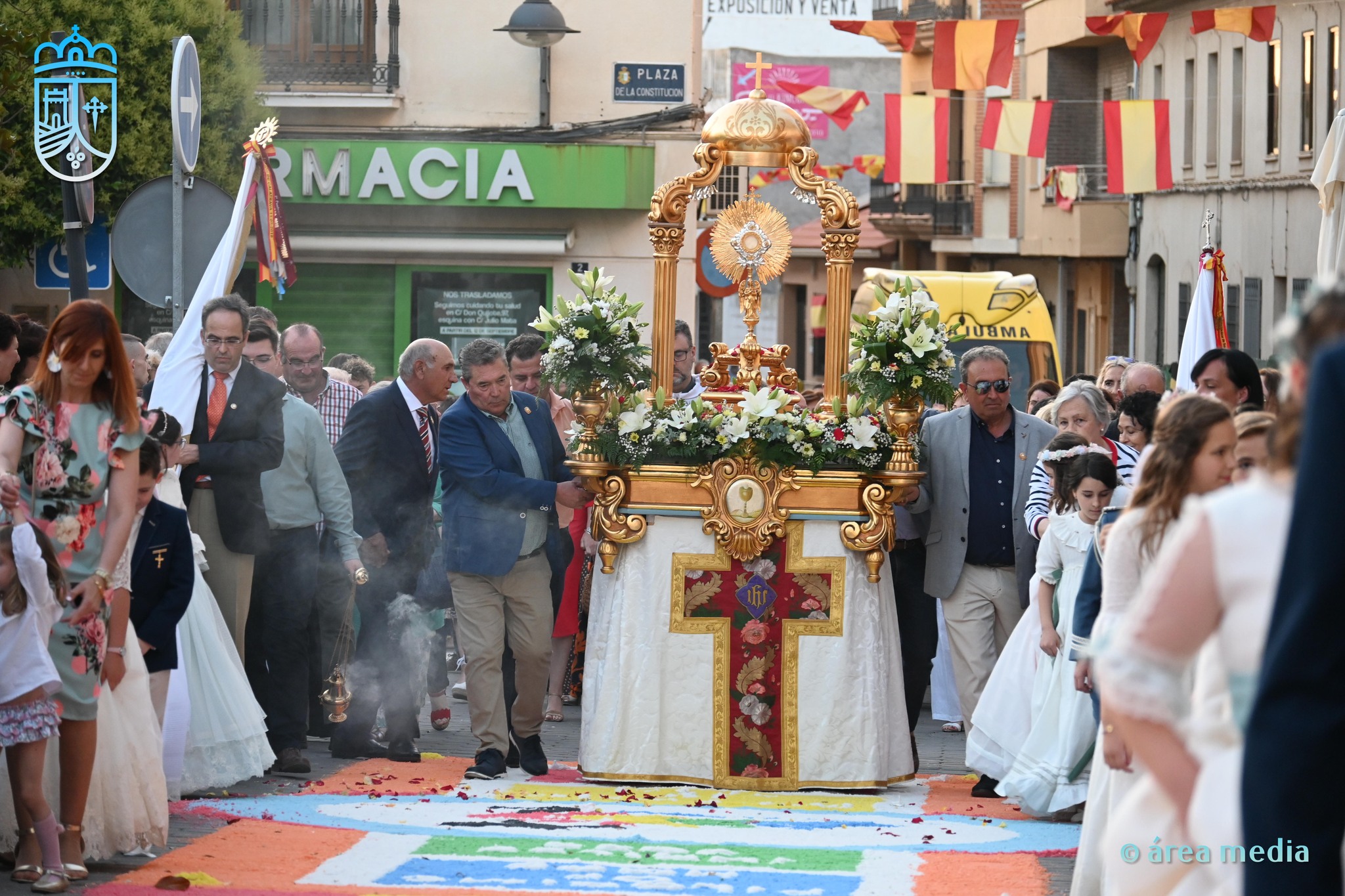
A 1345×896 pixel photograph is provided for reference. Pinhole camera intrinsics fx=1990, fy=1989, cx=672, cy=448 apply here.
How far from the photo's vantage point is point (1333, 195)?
1128 centimetres

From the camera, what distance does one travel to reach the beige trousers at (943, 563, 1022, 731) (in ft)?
31.3

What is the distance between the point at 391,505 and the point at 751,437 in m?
2.17

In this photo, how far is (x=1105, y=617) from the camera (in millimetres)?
5492

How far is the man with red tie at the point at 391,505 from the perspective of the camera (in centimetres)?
1008

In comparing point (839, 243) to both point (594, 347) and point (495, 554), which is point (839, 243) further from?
point (495, 554)

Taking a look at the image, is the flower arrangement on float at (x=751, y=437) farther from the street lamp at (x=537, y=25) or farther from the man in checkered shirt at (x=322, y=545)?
the street lamp at (x=537, y=25)

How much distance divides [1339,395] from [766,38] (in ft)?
182

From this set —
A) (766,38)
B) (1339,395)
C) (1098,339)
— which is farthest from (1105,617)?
(766,38)

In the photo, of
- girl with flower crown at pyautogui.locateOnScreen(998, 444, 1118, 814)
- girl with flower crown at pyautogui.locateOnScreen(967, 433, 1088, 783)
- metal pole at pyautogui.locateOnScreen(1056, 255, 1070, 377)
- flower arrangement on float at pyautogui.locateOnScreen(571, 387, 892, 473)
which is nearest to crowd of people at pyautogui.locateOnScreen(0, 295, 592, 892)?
flower arrangement on float at pyautogui.locateOnScreen(571, 387, 892, 473)

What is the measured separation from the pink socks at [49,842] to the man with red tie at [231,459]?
271cm

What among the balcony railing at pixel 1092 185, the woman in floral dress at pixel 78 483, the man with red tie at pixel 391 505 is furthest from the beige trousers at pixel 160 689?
the balcony railing at pixel 1092 185

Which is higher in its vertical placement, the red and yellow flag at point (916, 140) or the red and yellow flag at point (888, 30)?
the red and yellow flag at point (888, 30)

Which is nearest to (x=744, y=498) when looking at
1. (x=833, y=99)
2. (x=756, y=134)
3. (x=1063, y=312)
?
(x=756, y=134)

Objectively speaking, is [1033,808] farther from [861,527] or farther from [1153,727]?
[1153,727]
